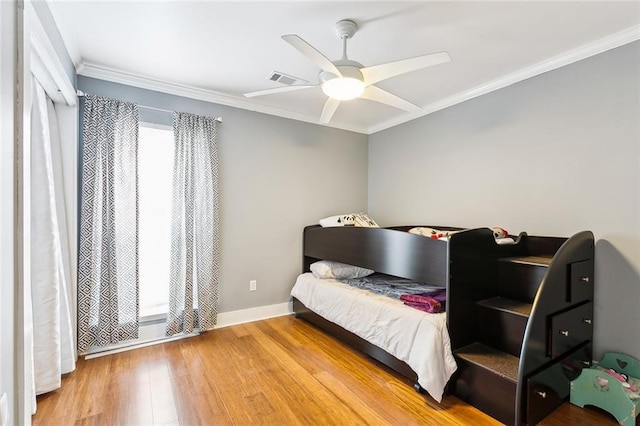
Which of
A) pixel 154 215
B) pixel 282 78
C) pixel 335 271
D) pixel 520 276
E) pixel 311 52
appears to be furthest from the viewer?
pixel 335 271

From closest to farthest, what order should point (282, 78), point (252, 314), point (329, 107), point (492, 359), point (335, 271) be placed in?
1. point (492, 359)
2. point (329, 107)
3. point (282, 78)
4. point (335, 271)
5. point (252, 314)

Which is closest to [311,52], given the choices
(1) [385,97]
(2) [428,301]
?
(1) [385,97]

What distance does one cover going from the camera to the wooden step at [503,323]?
1.91m

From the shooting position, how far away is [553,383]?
71.6 inches

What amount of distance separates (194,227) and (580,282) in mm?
3085

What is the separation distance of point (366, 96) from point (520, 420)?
7.04 ft

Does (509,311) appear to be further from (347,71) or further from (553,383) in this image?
(347,71)

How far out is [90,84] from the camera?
2557mm

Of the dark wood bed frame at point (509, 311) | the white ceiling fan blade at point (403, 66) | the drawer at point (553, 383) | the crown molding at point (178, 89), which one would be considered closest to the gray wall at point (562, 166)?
the dark wood bed frame at point (509, 311)

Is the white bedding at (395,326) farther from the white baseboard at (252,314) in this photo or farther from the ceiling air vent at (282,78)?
the ceiling air vent at (282,78)

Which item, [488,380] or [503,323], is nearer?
[488,380]

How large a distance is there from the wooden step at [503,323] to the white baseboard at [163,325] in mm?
2156

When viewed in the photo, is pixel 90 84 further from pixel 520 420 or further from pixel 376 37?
pixel 520 420

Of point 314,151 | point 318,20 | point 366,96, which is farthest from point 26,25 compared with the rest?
point 314,151
